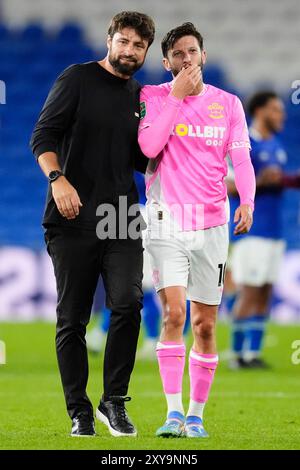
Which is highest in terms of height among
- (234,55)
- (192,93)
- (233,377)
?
(234,55)

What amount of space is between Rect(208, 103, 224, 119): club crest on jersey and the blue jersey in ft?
13.6

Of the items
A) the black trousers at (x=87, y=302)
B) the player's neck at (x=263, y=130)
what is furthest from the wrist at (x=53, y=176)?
the player's neck at (x=263, y=130)

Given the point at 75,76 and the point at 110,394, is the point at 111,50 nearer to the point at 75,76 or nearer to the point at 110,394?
the point at 75,76

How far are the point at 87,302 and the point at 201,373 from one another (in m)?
0.64

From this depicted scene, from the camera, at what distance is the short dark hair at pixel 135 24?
470 cm

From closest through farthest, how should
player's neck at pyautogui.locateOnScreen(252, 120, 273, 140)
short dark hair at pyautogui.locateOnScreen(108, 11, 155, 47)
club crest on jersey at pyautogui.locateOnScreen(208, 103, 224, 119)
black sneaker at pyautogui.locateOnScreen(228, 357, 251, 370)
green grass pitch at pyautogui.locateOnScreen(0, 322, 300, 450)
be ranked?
green grass pitch at pyautogui.locateOnScreen(0, 322, 300, 450), short dark hair at pyautogui.locateOnScreen(108, 11, 155, 47), club crest on jersey at pyautogui.locateOnScreen(208, 103, 224, 119), black sneaker at pyautogui.locateOnScreen(228, 357, 251, 370), player's neck at pyautogui.locateOnScreen(252, 120, 273, 140)

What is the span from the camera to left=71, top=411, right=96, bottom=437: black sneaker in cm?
466

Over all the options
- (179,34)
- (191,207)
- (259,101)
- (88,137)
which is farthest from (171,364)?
(259,101)

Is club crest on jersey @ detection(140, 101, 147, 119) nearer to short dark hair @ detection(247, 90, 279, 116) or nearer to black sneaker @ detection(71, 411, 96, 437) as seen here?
black sneaker @ detection(71, 411, 96, 437)

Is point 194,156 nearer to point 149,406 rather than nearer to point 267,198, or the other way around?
point 149,406

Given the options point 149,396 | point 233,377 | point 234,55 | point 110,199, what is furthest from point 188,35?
point 234,55

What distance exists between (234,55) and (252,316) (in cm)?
660

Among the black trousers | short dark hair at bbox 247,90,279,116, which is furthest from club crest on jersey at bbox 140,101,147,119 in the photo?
short dark hair at bbox 247,90,279,116

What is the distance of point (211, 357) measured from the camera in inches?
196
